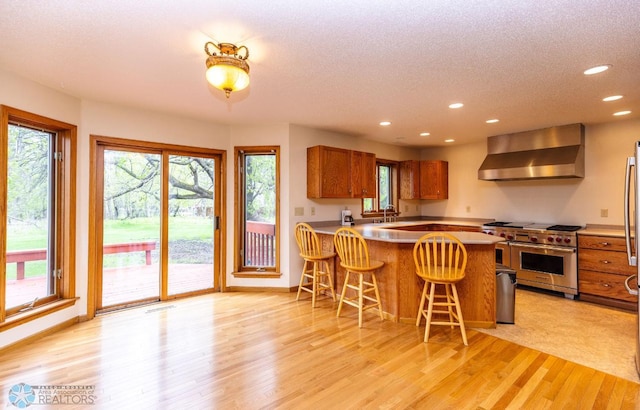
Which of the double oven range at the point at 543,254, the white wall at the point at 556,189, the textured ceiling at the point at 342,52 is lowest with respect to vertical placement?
the double oven range at the point at 543,254

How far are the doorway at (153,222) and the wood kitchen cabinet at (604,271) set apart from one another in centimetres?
480

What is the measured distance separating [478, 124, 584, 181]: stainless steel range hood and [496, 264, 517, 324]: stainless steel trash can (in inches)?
79.9

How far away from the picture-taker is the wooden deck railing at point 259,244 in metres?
4.53

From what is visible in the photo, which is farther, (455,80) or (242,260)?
(242,260)

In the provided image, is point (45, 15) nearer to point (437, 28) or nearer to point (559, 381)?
point (437, 28)

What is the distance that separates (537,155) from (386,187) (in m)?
2.55

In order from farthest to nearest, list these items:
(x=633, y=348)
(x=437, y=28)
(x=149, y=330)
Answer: (x=149, y=330) → (x=633, y=348) → (x=437, y=28)

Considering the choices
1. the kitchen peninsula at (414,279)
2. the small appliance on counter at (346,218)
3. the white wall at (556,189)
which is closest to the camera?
the kitchen peninsula at (414,279)

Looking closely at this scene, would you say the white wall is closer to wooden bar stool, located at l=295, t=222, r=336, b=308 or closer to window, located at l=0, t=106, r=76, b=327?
wooden bar stool, located at l=295, t=222, r=336, b=308

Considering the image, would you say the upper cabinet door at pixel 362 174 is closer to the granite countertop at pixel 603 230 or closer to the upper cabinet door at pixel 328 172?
the upper cabinet door at pixel 328 172

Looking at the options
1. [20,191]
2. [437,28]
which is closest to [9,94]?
[20,191]

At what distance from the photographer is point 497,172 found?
4.89 metres

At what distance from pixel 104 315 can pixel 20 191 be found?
1553 mm

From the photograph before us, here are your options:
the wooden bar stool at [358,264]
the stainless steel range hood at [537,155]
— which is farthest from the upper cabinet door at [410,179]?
the wooden bar stool at [358,264]
